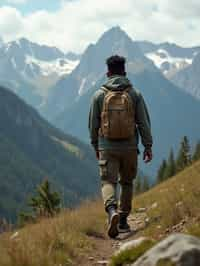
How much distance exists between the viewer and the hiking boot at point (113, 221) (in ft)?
29.4

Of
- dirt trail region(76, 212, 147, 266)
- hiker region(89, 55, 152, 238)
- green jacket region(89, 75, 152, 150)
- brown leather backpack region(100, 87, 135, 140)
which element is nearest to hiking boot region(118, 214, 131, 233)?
dirt trail region(76, 212, 147, 266)

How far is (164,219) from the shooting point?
9.78m

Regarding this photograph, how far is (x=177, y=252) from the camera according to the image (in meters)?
5.27

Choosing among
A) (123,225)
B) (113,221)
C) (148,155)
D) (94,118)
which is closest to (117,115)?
(94,118)

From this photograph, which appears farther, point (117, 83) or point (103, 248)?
point (117, 83)

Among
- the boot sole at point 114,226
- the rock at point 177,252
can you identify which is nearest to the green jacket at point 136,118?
the boot sole at point 114,226

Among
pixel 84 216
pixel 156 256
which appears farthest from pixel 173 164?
pixel 156 256

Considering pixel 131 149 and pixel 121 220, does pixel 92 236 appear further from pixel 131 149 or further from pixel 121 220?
pixel 131 149

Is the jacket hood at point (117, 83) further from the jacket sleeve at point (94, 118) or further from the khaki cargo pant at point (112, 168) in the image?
the khaki cargo pant at point (112, 168)

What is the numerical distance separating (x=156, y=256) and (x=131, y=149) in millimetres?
4301

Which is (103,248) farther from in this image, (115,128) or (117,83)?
(117,83)

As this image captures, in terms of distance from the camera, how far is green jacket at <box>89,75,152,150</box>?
954 centimetres

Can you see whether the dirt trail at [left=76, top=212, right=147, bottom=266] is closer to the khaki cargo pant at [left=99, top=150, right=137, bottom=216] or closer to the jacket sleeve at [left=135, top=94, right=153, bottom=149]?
the khaki cargo pant at [left=99, top=150, right=137, bottom=216]

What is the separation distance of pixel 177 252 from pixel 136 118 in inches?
182
